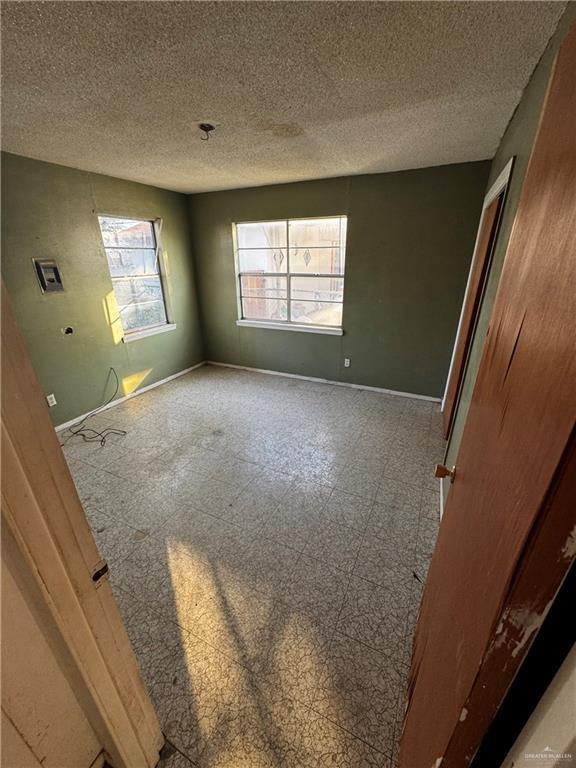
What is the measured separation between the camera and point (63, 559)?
643 mm

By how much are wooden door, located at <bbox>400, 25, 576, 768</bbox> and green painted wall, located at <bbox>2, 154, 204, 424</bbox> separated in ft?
11.5

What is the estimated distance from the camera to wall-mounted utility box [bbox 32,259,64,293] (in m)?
2.73

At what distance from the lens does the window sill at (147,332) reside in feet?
12.1

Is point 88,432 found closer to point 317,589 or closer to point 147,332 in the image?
point 147,332

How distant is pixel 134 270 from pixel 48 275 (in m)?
1.04

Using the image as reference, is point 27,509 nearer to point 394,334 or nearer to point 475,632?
point 475,632

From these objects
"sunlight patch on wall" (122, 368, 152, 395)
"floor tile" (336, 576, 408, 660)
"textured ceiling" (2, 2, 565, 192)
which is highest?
"textured ceiling" (2, 2, 565, 192)

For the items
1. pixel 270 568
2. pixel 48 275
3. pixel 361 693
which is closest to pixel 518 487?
pixel 361 693

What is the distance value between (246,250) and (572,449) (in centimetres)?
441

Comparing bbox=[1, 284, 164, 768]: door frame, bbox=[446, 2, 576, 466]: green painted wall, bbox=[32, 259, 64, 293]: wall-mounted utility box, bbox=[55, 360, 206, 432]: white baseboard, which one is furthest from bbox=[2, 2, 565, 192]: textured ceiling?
bbox=[55, 360, 206, 432]: white baseboard

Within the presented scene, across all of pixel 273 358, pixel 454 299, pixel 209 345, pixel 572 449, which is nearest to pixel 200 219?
pixel 209 345

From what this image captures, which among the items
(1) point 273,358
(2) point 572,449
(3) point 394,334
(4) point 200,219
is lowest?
(1) point 273,358

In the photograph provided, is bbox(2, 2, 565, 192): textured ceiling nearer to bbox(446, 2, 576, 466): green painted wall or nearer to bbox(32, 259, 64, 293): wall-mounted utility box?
bbox(446, 2, 576, 466): green painted wall

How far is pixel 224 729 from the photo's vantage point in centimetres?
110
